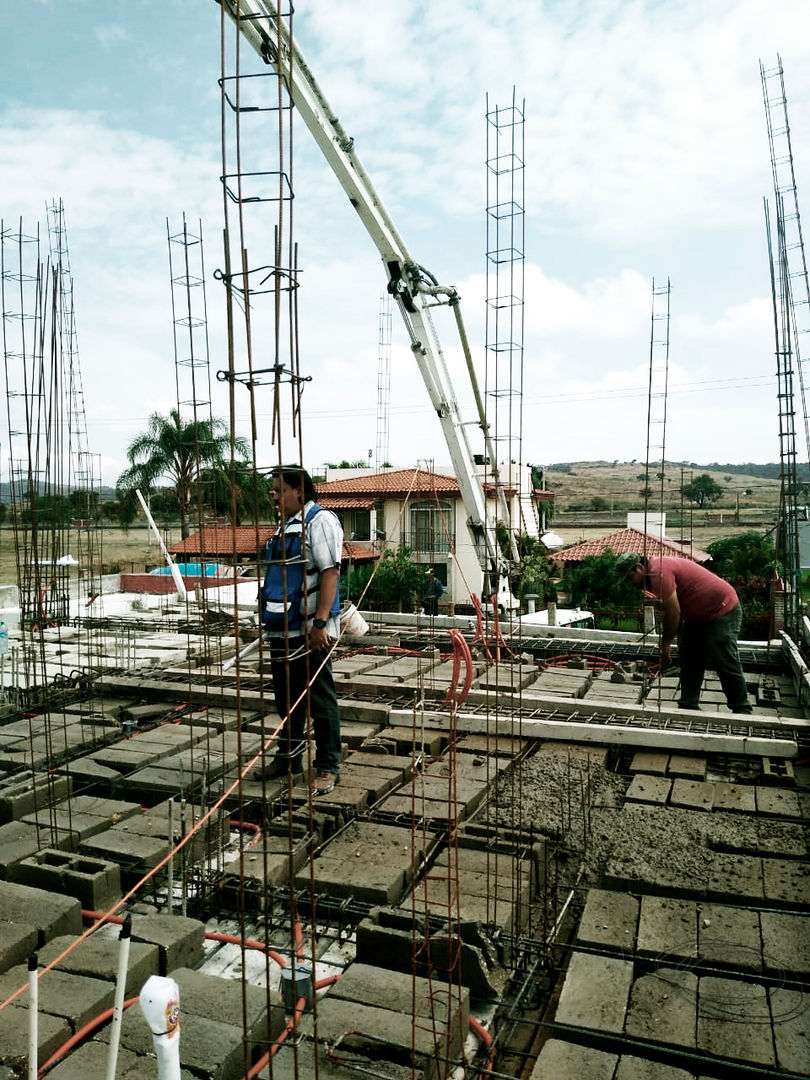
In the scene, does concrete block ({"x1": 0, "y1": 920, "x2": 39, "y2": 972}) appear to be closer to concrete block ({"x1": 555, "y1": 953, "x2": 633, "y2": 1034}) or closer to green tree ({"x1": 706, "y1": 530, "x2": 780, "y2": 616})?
concrete block ({"x1": 555, "y1": 953, "x2": 633, "y2": 1034})

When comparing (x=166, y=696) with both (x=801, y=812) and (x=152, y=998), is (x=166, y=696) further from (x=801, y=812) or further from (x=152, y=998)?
(x=152, y=998)

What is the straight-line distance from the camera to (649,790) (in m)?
4.11

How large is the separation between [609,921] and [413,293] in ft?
26.3

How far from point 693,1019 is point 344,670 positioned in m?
4.41

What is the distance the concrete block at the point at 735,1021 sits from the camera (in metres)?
2.14

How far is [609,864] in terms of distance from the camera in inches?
129

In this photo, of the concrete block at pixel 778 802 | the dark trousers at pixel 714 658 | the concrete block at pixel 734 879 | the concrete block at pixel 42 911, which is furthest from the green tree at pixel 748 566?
the concrete block at pixel 42 911

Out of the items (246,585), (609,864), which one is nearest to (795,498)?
(609,864)

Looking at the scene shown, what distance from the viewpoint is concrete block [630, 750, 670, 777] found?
445cm

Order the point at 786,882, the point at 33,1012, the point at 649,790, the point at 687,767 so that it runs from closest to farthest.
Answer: the point at 33,1012 → the point at 786,882 → the point at 649,790 → the point at 687,767

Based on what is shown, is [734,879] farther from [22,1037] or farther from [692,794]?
[22,1037]

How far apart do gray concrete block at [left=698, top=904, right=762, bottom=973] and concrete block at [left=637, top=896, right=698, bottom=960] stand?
1.1 inches

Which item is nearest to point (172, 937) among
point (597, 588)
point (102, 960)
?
point (102, 960)

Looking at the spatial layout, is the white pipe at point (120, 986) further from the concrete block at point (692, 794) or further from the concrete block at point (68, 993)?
the concrete block at point (692, 794)
